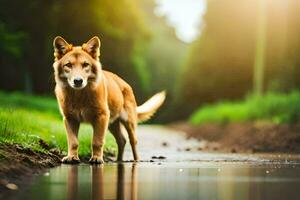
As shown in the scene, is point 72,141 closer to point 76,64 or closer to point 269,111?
point 76,64

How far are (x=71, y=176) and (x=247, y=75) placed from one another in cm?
4450

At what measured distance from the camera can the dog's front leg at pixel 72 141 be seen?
41.8 feet

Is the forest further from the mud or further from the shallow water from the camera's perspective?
the shallow water

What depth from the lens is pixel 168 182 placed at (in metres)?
9.81

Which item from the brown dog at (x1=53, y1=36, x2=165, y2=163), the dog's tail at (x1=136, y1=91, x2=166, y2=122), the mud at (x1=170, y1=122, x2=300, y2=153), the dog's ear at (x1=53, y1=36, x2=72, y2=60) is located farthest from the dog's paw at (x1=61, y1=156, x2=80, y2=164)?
the mud at (x1=170, y1=122, x2=300, y2=153)

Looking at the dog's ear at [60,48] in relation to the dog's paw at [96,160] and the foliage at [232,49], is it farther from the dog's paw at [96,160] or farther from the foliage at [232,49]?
the foliage at [232,49]

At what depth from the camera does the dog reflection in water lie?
8.07 m

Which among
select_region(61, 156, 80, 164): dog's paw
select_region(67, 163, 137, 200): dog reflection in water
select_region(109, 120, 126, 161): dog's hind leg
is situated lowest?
select_region(67, 163, 137, 200): dog reflection in water

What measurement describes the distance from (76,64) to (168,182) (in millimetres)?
3319

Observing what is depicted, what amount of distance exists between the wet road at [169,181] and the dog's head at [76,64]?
1.21 meters

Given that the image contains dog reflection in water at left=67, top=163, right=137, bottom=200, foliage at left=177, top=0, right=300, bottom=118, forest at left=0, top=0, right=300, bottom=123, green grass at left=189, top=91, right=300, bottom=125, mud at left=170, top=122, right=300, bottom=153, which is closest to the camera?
dog reflection in water at left=67, top=163, right=137, bottom=200

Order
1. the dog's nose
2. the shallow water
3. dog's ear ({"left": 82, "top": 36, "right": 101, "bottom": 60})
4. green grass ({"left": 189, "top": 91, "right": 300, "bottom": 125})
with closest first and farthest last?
the shallow water
the dog's nose
dog's ear ({"left": 82, "top": 36, "right": 101, "bottom": 60})
green grass ({"left": 189, "top": 91, "right": 300, "bottom": 125})

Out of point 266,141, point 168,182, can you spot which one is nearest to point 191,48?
point 266,141

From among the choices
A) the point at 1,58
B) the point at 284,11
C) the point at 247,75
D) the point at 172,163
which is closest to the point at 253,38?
the point at 247,75
